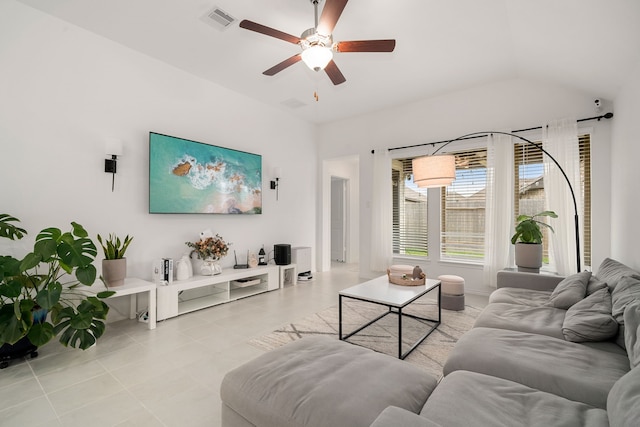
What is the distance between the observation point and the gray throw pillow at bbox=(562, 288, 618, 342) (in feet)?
5.48

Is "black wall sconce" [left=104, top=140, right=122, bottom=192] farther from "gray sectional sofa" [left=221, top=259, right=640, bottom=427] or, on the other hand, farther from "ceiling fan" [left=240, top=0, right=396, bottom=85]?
"gray sectional sofa" [left=221, top=259, right=640, bottom=427]

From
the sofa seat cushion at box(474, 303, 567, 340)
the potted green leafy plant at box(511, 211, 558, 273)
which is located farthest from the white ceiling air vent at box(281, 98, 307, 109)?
the sofa seat cushion at box(474, 303, 567, 340)

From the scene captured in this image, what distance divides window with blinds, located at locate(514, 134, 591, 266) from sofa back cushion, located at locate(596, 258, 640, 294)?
4.71ft

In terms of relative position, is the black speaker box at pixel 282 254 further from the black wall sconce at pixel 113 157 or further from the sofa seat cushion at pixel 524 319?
the sofa seat cushion at pixel 524 319

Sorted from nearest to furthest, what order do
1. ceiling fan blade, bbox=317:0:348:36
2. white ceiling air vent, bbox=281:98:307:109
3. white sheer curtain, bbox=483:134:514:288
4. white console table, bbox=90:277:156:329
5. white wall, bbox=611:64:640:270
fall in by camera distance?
ceiling fan blade, bbox=317:0:348:36 → white wall, bbox=611:64:640:270 → white console table, bbox=90:277:156:329 → white sheer curtain, bbox=483:134:514:288 → white ceiling air vent, bbox=281:98:307:109

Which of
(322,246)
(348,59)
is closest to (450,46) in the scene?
(348,59)

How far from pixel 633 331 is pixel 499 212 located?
3119 mm

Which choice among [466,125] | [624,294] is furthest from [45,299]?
[466,125]

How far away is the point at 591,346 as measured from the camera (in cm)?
167

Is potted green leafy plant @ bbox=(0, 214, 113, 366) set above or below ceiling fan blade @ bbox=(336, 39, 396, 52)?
below

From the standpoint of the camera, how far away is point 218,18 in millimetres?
2938

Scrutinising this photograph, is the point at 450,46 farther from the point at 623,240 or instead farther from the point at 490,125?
the point at 623,240

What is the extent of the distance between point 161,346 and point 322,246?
3.85 metres

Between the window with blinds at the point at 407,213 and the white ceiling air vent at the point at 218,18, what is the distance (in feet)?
11.4
